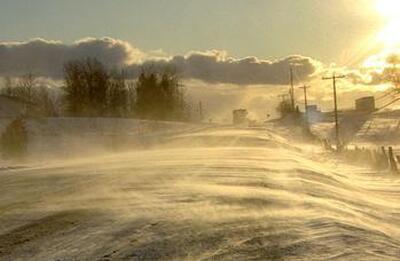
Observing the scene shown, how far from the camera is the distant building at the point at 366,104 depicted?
4689 inches

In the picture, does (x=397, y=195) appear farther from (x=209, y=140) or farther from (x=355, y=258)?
(x=209, y=140)

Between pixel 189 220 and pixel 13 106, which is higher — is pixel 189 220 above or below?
below

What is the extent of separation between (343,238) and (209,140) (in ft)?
119

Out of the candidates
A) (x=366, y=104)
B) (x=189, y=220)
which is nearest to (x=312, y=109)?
(x=366, y=104)

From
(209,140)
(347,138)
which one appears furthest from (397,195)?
(347,138)

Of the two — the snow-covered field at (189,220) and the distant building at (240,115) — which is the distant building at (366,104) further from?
the snow-covered field at (189,220)

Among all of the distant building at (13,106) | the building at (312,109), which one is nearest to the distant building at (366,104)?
the building at (312,109)

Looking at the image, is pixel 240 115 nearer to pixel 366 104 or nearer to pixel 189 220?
pixel 366 104

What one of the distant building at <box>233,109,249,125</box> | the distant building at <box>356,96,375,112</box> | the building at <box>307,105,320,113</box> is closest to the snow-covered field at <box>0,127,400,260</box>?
the distant building at <box>233,109,249,125</box>

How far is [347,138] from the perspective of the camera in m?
87.5

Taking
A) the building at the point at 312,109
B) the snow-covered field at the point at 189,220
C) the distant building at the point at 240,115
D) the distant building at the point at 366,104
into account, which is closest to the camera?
the snow-covered field at the point at 189,220

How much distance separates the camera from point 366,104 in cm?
12069

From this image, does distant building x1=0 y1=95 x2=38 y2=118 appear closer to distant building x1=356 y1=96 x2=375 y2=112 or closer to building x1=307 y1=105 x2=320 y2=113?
building x1=307 y1=105 x2=320 y2=113

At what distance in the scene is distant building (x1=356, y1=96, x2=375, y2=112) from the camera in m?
119
